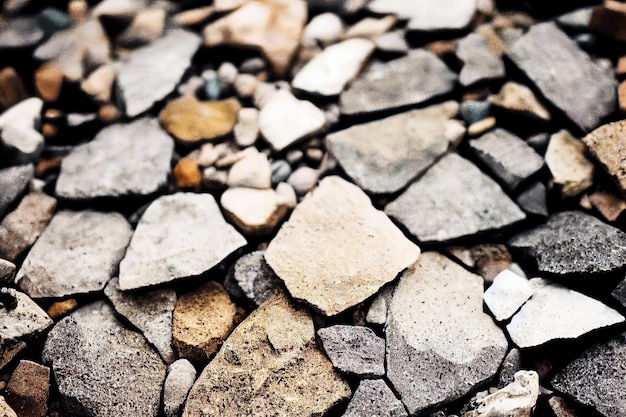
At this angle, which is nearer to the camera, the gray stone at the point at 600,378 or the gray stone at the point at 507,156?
the gray stone at the point at 600,378

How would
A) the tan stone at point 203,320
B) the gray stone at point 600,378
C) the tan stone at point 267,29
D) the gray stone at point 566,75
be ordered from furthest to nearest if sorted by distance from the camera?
the tan stone at point 267,29 < the gray stone at point 566,75 < the tan stone at point 203,320 < the gray stone at point 600,378

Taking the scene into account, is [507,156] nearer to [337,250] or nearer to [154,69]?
[337,250]

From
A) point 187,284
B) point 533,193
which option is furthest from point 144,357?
point 533,193

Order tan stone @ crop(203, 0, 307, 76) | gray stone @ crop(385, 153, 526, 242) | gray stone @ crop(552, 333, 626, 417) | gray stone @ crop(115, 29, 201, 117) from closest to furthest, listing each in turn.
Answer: gray stone @ crop(552, 333, 626, 417) → gray stone @ crop(385, 153, 526, 242) → gray stone @ crop(115, 29, 201, 117) → tan stone @ crop(203, 0, 307, 76)

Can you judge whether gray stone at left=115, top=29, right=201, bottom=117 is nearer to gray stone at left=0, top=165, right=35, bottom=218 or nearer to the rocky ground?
the rocky ground

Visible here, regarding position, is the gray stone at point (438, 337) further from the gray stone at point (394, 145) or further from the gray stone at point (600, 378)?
the gray stone at point (394, 145)

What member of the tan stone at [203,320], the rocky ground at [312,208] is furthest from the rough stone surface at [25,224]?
the tan stone at [203,320]

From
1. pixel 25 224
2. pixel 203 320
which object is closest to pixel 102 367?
pixel 203 320

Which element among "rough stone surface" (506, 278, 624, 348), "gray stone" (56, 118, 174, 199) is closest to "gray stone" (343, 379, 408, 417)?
"rough stone surface" (506, 278, 624, 348)
